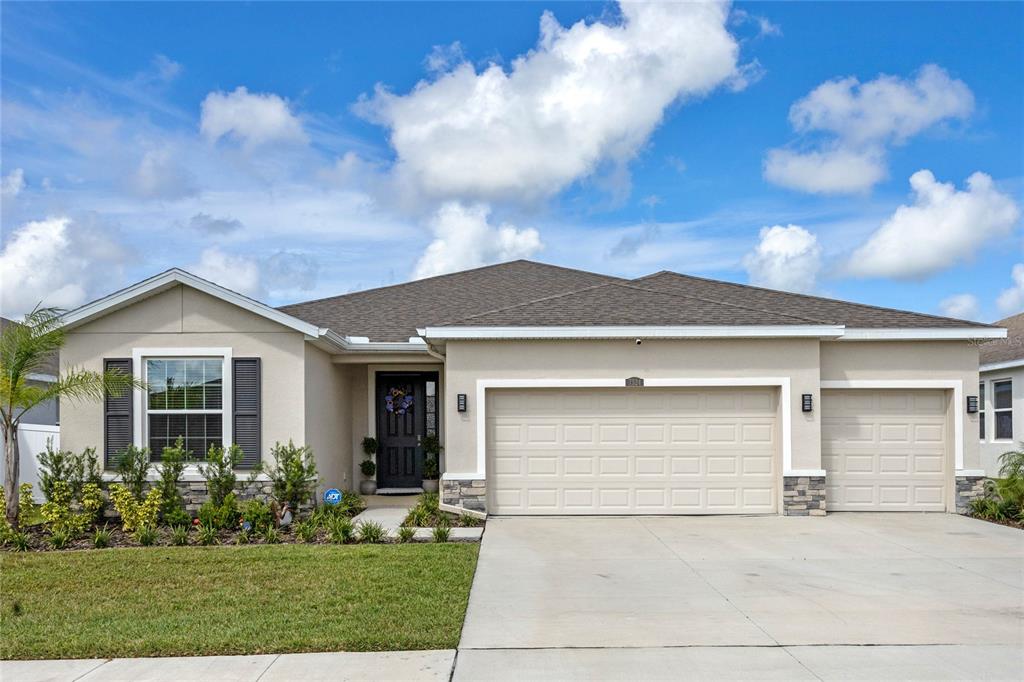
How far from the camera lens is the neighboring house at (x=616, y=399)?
497 inches

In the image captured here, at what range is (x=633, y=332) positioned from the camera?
12.8m

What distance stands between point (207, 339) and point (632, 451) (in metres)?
6.93

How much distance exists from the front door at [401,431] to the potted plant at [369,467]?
8.4 inches

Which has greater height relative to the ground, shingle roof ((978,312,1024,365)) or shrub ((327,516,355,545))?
shingle roof ((978,312,1024,365))

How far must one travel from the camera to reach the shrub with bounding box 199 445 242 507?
12070 millimetres

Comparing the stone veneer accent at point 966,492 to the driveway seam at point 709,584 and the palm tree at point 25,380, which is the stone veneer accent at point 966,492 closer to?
the driveway seam at point 709,584

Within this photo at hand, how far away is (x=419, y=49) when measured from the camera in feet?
51.2

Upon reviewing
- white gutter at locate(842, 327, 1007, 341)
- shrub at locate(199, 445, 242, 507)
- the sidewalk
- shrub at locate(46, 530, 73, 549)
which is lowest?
shrub at locate(46, 530, 73, 549)

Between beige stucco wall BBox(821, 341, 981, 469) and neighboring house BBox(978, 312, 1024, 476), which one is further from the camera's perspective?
neighboring house BBox(978, 312, 1024, 476)

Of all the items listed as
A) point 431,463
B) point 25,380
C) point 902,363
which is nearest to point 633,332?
point 902,363

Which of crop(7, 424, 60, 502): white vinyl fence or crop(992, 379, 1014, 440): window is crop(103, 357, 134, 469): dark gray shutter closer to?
crop(7, 424, 60, 502): white vinyl fence

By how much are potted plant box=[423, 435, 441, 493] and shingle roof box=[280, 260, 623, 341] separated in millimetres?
2159

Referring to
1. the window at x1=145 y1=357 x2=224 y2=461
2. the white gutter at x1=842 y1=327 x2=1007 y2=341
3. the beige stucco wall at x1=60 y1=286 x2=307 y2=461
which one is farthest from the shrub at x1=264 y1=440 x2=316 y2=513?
the white gutter at x1=842 y1=327 x2=1007 y2=341

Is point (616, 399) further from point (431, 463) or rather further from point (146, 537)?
point (146, 537)
